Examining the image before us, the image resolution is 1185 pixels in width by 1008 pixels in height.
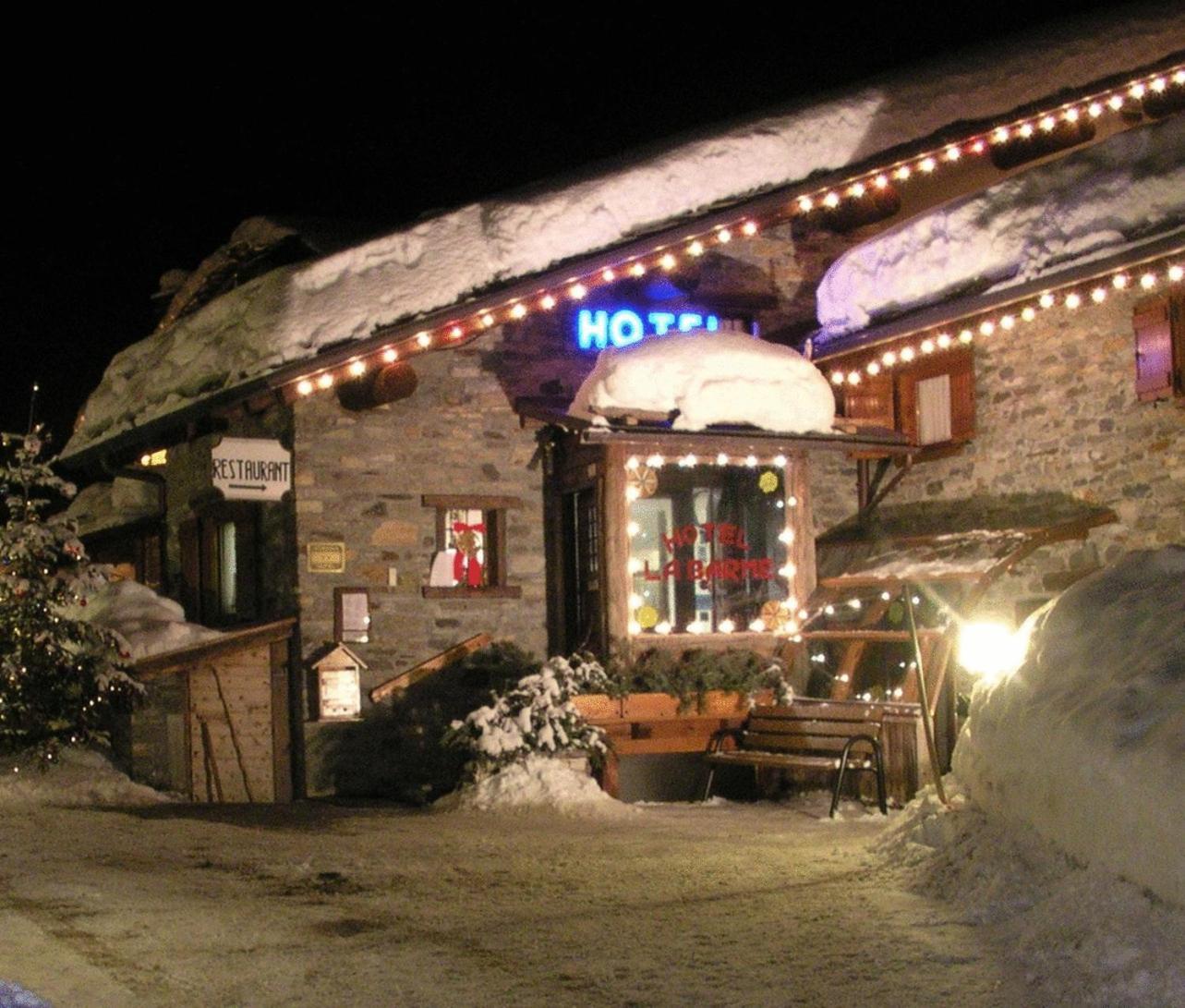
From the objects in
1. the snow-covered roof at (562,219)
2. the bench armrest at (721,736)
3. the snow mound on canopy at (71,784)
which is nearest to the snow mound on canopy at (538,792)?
the bench armrest at (721,736)

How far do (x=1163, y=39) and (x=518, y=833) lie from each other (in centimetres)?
1251

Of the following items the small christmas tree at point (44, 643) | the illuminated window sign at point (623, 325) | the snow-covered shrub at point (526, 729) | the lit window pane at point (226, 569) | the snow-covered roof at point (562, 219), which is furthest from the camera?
the lit window pane at point (226, 569)

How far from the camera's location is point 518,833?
10.7 m

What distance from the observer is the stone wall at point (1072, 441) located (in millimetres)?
13195

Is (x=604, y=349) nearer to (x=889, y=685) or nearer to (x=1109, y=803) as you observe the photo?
(x=889, y=685)

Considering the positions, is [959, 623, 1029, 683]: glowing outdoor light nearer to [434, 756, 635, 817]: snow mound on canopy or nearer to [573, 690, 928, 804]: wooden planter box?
[573, 690, 928, 804]: wooden planter box

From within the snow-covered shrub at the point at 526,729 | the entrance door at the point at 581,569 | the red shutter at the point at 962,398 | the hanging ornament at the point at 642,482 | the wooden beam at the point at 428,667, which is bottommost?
the snow-covered shrub at the point at 526,729

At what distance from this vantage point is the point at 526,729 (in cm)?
1253

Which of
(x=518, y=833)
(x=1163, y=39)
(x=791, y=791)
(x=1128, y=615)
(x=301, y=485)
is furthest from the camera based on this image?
(x=1163, y=39)

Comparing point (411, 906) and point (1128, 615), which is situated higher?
point (1128, 615)

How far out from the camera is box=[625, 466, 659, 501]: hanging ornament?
14422 millimetres

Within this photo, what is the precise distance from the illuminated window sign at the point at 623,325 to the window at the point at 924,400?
6.21 feet

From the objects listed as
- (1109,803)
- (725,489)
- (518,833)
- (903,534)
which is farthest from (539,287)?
(1109,803)

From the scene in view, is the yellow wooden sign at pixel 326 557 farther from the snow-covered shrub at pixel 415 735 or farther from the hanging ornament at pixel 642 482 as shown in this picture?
the hanging ornament at pixel 642 482
